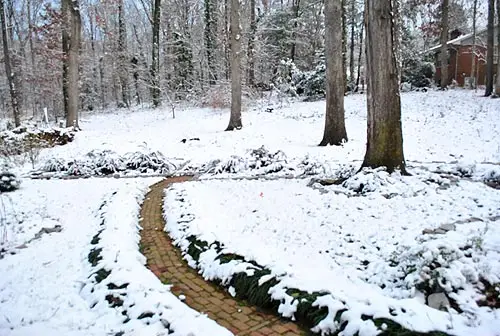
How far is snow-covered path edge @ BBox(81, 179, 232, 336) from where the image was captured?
9.59ft

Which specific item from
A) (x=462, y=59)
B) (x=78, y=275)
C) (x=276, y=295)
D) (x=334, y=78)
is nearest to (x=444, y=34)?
(x=462, y=59)

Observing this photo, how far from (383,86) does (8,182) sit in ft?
25.4

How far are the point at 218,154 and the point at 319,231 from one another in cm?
634

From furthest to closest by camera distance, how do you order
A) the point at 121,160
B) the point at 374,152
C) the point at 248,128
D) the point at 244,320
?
the point at 248,128 → the point at 121,160 → the point at 374,152 → the point at 244,320

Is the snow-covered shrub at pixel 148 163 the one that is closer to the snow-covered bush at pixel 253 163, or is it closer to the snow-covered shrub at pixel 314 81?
the snow-covered bush at pixel 253 163

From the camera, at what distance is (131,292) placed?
3.43 meters

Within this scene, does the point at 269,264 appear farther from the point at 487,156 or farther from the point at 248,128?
the point at 248,128

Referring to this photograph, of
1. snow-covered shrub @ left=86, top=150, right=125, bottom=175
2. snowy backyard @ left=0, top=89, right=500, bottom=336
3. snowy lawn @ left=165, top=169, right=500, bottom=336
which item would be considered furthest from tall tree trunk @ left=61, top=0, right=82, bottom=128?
snowy lawn @ left=165, top=169, right=500, bottom=336

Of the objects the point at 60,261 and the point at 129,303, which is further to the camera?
the point at 60,261

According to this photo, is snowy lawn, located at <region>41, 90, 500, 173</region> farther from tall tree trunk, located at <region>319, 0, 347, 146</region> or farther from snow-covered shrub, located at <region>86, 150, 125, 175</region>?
snow-covered shrub, located at <region>86, 150, 125, 175</region>

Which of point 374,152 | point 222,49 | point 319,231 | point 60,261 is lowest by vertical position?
point 60,261

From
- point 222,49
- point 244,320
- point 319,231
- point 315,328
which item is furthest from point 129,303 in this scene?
point 222,49

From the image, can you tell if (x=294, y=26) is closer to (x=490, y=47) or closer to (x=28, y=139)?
(x=490, y=47)

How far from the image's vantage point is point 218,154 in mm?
10422
